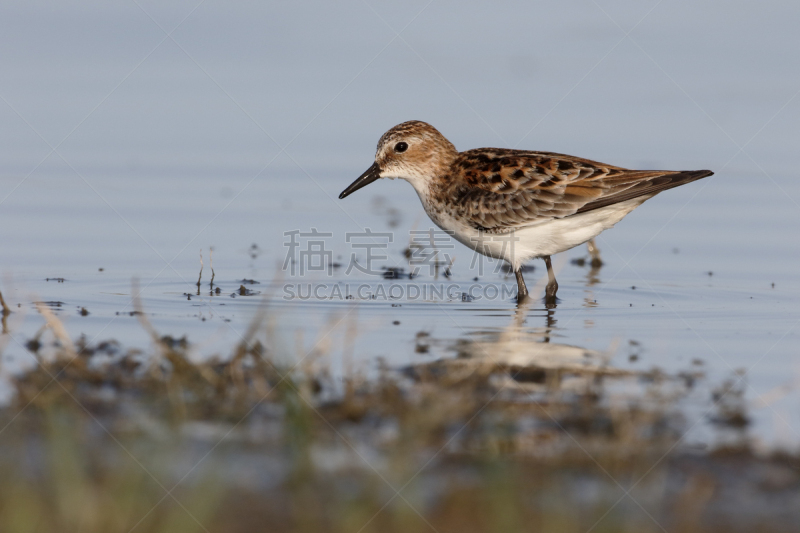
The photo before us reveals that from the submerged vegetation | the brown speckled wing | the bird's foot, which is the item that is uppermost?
the brown speckled wing

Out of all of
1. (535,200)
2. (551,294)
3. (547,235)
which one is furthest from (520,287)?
(535,200)

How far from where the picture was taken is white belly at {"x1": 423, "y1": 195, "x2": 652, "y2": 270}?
1016 cm

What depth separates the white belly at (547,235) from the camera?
33.3 ft

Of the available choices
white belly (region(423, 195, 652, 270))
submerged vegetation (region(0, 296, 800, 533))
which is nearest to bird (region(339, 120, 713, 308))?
white belly (region(423, 195, 652, 270))

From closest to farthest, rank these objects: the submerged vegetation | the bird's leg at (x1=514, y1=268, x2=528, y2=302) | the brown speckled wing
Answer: the submerged vegetation, the brown speckled wing, the bird's leg at (x1=514, y1=268, x2=528, y2=302)

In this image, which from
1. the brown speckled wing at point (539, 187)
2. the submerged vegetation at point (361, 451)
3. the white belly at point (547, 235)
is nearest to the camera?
the submerged vegetation at point (361, 451)

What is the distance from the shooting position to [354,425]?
5539 millimetres

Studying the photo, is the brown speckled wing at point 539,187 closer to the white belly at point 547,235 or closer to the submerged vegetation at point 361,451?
the white belly at point 547,235

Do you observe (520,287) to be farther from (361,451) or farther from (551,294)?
(361,451)

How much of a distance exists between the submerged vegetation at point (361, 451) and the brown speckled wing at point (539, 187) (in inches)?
134

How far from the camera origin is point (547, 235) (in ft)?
33.7

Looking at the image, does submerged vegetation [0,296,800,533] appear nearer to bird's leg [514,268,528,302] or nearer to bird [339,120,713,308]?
bird [339,120,713,308]

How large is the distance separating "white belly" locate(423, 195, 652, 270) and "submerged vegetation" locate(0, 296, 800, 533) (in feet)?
11.4

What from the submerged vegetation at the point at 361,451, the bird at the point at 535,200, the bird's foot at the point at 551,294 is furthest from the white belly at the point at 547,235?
the submerged vegetation at the point at 361,451
